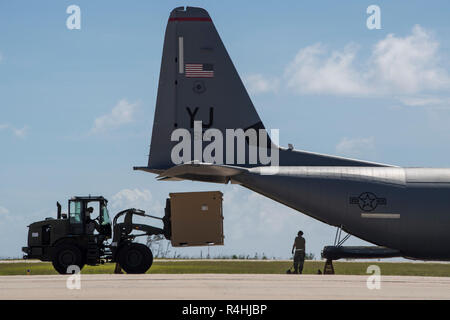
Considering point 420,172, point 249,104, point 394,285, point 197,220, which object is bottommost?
point 394,285

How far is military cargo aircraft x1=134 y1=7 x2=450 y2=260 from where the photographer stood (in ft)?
71.4

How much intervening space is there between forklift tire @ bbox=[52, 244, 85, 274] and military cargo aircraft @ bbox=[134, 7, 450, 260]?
4221mm

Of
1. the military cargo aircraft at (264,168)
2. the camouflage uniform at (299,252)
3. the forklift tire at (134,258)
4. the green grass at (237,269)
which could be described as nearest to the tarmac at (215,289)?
the forklift tire at (134,258)

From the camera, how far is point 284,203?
2227 centimetres

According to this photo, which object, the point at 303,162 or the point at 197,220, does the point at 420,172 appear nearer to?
the point at 303,162

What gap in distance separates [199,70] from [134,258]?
7040mm

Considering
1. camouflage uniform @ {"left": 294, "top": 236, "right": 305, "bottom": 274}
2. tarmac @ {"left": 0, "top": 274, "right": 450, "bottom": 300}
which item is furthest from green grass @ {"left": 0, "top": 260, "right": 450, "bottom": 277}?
tarmac @ {"left": 0, "top": 274, "right": 450, "bottom": 300}

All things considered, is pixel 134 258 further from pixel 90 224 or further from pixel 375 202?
pixel 375 202

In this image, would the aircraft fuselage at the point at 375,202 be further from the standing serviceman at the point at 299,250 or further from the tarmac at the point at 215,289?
the standing serviceman at the point at 299,250

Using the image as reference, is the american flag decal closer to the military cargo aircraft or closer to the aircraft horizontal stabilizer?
the military cargo aircraft

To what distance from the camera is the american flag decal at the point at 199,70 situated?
23281mm

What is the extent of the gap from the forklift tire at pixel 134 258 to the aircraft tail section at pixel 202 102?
3.56 metres
